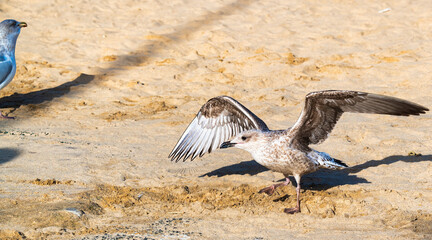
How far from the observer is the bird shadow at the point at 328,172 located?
5.13 meters

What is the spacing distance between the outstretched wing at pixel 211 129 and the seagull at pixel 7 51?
3235 millimetres

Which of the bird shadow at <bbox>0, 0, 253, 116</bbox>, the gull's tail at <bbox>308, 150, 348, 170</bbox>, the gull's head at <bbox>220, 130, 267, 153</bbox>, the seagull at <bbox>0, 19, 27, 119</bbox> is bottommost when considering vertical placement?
the bird shadow at <bbox>0, 0, 253, 116</bbox>

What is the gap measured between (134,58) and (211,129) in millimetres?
4150

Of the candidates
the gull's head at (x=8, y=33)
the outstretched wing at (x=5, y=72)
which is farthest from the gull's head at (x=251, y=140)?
the gull's head at (x=8, y=33)

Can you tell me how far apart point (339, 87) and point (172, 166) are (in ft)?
11.3

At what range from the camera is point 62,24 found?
10.5 metres

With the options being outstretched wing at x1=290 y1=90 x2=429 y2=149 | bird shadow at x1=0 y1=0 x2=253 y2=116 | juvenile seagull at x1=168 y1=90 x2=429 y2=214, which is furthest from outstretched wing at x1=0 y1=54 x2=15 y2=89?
outstretched wing at x1=290 y1=90 x2=429 y2=149

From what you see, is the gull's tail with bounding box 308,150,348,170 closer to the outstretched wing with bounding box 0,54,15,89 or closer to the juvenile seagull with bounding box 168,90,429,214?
the juvenile seagull with bounding box 168,90,429,214

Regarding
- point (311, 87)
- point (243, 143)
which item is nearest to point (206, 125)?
point (243, 143)

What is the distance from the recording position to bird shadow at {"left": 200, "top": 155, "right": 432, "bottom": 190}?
5.13 metres

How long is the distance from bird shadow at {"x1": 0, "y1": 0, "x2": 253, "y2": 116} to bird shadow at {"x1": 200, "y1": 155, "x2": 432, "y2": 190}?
3.36 metres

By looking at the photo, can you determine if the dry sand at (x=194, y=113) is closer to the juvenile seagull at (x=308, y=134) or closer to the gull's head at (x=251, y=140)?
the juvenile seagull at (x=308, y=134)

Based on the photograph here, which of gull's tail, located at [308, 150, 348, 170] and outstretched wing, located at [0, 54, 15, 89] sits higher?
gull's tail, located at [308, 150, 348, 170]

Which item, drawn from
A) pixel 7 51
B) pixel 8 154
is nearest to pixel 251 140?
pixel 8 154
